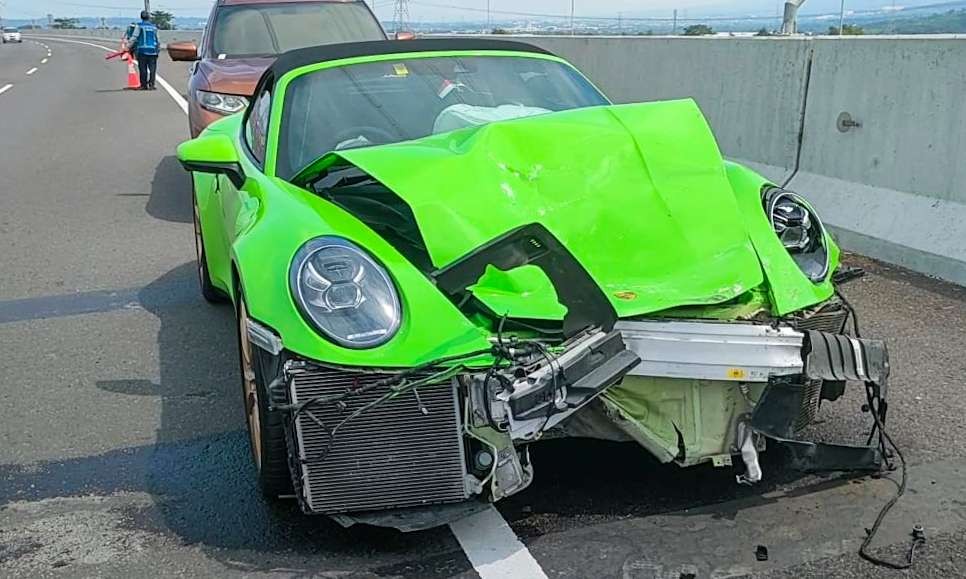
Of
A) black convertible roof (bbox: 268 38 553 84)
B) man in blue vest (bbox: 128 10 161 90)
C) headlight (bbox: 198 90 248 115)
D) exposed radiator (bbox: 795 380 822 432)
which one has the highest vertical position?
black convertible roof (bbox: 268 38 553 84)

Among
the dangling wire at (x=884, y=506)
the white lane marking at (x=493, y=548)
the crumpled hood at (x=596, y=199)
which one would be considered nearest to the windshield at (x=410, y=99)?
the crumpled hood at (x=596, y=199)

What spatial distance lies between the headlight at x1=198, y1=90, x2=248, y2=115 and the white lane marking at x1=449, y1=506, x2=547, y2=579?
6.36 metres

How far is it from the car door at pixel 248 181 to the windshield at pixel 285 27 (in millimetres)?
4891

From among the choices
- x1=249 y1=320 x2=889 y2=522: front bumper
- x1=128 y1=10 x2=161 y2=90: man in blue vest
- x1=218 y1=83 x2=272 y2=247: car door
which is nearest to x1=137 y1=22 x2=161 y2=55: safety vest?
x1=128 y1=10 x2=161 y2=90: man in blue vest

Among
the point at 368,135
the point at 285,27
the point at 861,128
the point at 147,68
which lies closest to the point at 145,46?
the point at 147,68

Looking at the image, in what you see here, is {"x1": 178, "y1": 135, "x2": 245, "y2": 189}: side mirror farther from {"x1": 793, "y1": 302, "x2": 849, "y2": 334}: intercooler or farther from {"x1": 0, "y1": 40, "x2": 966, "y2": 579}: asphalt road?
{"x1": 793, "y1": 302, "x2": 849, "y2": 334}: intercooler

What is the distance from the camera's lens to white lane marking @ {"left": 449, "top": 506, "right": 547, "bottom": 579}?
3.19 meters

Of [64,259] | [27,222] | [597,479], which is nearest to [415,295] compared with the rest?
[597,479]

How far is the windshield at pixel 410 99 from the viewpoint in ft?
15.3

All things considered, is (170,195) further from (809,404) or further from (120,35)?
(120,35)

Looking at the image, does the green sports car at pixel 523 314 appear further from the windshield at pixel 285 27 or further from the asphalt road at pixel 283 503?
the windshield at pixel 285 27

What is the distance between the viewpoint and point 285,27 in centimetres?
1048

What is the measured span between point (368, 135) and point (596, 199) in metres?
1.31

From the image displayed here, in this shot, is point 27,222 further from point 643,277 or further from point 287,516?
point 643,277
